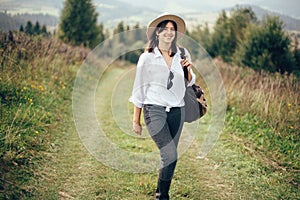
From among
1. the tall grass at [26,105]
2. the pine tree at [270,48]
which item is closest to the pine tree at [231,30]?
the pine tree at [270,48]

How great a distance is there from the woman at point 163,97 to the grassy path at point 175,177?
0.67 metres

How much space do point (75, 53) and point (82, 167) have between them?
26.5 feet

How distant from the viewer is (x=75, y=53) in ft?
38.0

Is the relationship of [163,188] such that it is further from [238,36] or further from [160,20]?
[238,36]

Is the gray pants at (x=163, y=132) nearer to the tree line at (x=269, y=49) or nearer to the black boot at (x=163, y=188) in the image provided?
the black boot at (x=163, y=188)

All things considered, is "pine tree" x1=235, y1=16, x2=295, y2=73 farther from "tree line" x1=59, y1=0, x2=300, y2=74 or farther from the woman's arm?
the woman's arm

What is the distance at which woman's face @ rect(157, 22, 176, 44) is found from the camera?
3.14 meters

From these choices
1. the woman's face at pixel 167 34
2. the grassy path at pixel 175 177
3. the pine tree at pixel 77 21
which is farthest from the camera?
the pine tree at pixel 77 21

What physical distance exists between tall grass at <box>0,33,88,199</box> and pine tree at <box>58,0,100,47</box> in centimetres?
852

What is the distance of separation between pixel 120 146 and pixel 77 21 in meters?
13.4

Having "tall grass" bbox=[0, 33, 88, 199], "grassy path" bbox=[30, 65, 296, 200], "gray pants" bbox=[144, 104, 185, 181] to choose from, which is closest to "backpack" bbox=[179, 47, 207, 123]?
"gray pants" bbox=[144, 104, 185, 181]

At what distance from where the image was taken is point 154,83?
2957 millimetres

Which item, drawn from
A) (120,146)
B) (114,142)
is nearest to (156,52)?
(120,146)

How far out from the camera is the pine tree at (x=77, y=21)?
16.7 metres
